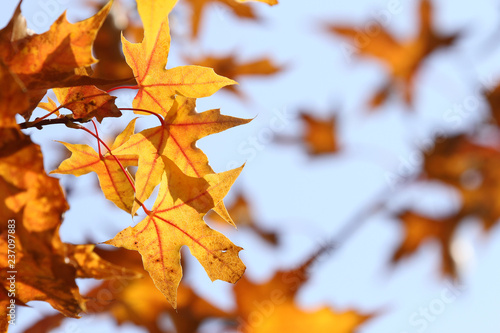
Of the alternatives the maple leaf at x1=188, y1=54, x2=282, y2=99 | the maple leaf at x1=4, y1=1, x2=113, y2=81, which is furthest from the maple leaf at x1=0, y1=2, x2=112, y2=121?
the maple leaf at x1=188, y1=54, x2=282, y2=99

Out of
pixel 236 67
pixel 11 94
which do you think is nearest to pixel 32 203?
pixel 11 94

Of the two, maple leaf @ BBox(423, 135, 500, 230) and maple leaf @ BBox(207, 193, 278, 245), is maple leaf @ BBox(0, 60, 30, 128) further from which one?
maple leaf @ BBox(207, 193, 278, 245)

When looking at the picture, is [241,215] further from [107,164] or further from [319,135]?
[107,164]

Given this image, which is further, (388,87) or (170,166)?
(388,87)

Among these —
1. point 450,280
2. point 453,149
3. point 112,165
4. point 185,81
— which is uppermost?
point 185,81

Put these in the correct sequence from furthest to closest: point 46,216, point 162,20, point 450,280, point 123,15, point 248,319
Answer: point 450,280, point 123,15, point 248,319, point 162,20, point 46,216

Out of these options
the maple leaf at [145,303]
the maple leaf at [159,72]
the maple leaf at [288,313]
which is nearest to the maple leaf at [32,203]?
the maple leaf at [159,72]

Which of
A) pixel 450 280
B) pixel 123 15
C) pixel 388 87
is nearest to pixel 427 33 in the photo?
pixel 388 87

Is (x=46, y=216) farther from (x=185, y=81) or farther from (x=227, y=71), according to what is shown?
(x=227, y=71)
